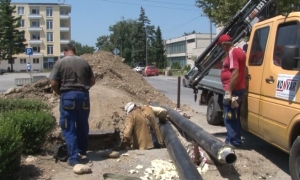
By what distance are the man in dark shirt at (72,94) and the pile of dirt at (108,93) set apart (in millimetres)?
1612

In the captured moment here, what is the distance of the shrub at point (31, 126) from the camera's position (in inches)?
247

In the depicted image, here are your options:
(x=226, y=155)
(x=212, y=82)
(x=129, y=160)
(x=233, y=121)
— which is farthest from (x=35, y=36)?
(x=226, y=155)

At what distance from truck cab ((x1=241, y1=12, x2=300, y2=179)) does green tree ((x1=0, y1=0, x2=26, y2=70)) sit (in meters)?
76.0

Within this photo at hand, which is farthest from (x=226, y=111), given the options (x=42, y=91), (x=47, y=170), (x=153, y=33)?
(x=153, y=33)

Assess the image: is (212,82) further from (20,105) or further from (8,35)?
(8,35)

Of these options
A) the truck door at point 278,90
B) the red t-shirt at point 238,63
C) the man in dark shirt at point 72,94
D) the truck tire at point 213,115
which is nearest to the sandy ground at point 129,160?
the truck tire at point 213,115

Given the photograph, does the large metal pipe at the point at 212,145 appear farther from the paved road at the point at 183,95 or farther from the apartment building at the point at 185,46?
the apartment building at the point at 185,46

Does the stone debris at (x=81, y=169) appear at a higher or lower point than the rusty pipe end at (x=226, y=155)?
lower

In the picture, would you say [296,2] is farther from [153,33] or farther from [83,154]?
[153,33]

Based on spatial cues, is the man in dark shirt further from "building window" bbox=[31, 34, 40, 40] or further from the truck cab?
"building window" bbox=[31, 34, 40, 40]

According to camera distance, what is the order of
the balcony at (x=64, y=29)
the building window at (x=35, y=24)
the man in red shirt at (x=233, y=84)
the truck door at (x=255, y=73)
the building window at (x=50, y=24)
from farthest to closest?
1. the balcony at (x=64, y=29)
2. the building window at (x=50, y=24)
3. the building window at (x=35, y=24)
4. the man in red shirt at (x=233, y=84)
5. the truck door at (x=255, y=73)

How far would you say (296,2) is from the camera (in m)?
17.9

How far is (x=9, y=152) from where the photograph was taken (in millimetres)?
5078

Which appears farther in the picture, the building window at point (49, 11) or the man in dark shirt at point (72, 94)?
the building window at point (49, 11)
